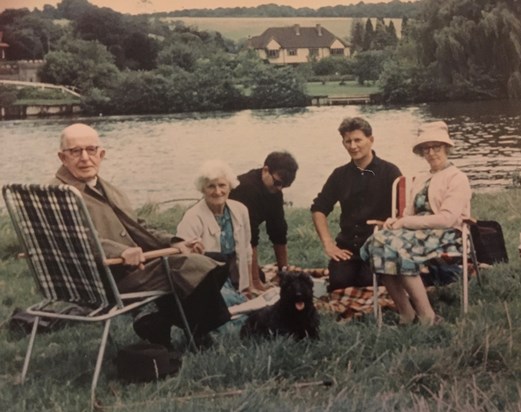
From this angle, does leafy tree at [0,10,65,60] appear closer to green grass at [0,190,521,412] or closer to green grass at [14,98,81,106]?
green grass at [14,98,81,106]

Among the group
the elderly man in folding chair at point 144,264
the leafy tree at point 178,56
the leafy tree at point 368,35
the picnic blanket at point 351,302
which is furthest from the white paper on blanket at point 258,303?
the leafy tree at point 368,35

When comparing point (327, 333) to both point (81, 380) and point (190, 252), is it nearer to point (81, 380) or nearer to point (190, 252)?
point (190, 252)

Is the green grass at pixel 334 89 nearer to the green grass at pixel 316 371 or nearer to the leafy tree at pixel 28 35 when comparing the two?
the green grass at pixel 316 371

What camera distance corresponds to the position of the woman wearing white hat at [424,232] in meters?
4.04

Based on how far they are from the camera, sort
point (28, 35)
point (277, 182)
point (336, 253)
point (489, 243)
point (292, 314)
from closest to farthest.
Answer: point (292, 314), point (28, 35), point (277, 182), point (336, 253), point (489, 243)

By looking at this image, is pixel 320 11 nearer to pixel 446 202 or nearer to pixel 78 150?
pixel 446 202

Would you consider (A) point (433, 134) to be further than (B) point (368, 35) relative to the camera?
No

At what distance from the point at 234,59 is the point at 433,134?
1038mm

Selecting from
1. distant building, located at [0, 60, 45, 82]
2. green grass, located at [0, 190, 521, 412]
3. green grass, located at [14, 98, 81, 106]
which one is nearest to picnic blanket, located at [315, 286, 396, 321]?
green grass, located at [0, 190, 521, 412]

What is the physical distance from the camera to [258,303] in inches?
167

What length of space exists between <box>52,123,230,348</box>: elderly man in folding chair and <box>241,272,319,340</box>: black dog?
184mm

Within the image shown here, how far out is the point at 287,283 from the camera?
3.71 m

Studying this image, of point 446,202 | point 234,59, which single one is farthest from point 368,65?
point 446,202

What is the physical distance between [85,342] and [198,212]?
862 millimetres
